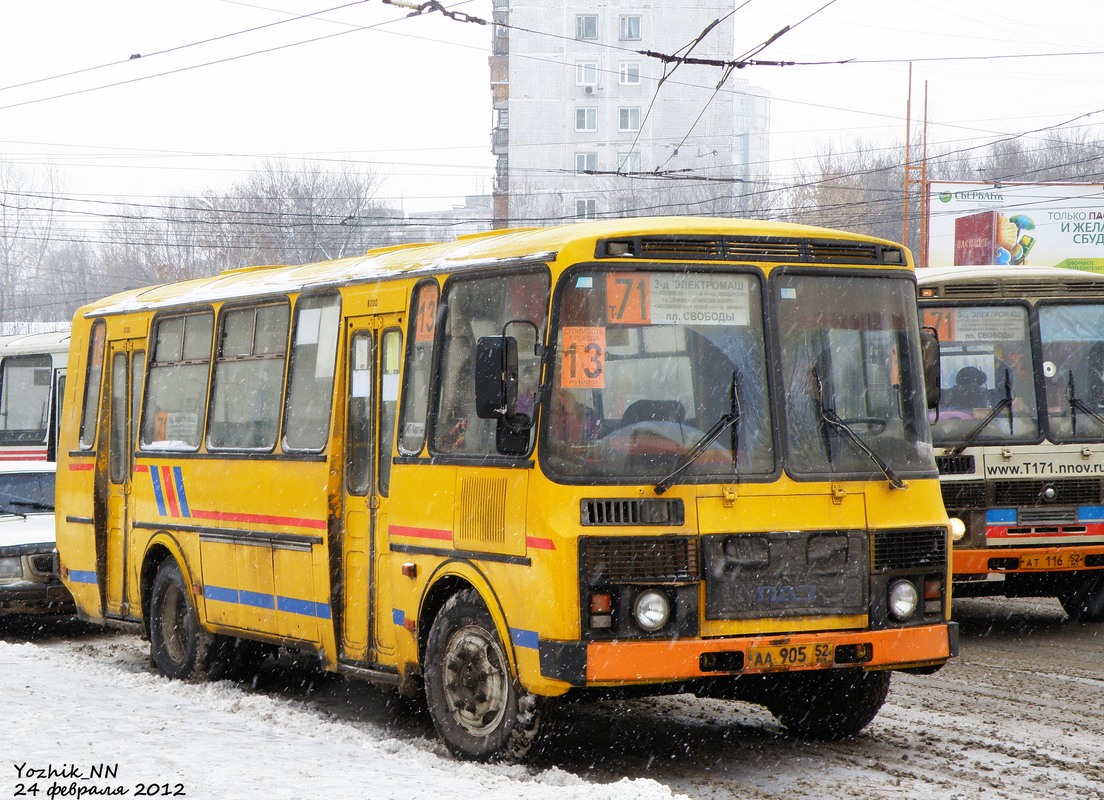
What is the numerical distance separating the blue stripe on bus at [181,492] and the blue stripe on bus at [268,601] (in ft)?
1.96

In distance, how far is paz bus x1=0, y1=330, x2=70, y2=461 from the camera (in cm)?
2367

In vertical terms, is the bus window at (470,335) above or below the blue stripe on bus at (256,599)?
above

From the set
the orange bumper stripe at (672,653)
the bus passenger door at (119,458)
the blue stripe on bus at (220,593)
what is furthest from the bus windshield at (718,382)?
the bus passenger door at (119,458)

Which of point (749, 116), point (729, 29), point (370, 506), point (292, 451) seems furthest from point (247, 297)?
point (749, 116)

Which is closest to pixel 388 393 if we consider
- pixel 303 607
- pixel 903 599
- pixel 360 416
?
pixel 360 416

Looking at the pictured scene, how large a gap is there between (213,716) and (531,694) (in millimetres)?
2080

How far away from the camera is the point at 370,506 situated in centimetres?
894

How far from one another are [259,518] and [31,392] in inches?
609

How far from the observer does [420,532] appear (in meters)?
8.30

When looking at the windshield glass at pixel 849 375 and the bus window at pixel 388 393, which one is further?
the bus window at pixel 388 393

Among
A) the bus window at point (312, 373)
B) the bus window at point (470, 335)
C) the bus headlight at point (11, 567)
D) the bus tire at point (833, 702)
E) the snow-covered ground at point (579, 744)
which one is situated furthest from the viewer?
the bus headlight at point (11, 567)

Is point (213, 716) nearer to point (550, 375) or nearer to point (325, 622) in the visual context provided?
point (325, 622)

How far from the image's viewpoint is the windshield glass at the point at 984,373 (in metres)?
12.4

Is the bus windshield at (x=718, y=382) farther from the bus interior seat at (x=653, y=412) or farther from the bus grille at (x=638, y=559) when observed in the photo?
the bus grille at (x=638, y=559)
